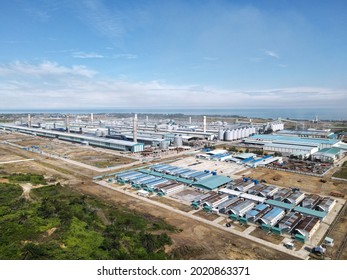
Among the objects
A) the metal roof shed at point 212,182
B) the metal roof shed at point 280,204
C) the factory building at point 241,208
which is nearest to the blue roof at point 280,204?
the metal roof shed at point 280,204

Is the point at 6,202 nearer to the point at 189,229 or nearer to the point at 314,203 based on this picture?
the point at 189,229

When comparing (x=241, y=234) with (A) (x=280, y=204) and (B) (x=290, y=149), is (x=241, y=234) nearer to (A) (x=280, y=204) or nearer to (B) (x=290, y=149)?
(A) (x=280, y=204)

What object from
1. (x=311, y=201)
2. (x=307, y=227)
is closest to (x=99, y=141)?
(x=311, y=201)

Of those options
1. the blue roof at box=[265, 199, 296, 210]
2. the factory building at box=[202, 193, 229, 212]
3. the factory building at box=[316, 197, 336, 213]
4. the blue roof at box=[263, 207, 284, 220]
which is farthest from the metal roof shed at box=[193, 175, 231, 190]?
the factory building at box=[316, 197, 336, 213]

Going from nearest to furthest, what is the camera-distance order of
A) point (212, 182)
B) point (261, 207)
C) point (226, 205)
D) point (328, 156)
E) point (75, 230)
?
point (75, 230)
point (261, 207)
point (226, 205)
point (212, 182)
point (328, 156)

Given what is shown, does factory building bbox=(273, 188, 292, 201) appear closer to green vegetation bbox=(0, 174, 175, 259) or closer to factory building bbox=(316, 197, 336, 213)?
factory building bbox=(316, 197, 336, 213)
